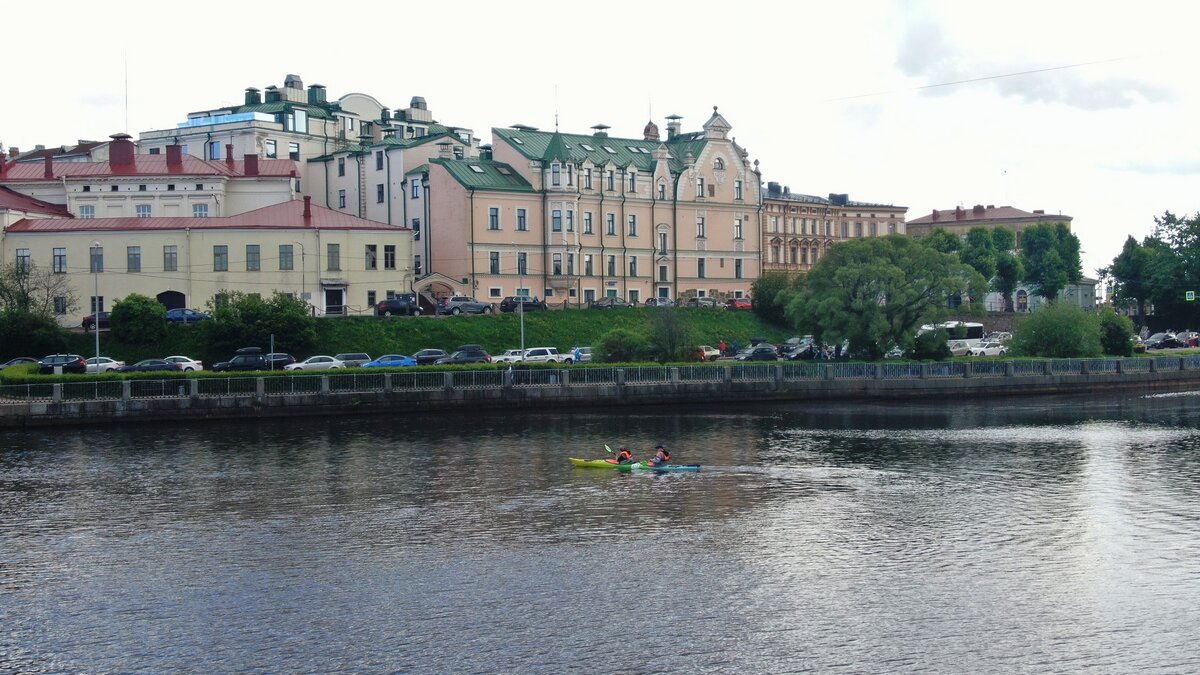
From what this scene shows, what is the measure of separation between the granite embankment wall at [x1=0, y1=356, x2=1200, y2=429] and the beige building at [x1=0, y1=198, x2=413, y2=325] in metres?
24.4

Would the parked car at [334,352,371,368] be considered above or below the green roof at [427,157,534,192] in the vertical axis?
below

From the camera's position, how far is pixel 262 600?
114 ft

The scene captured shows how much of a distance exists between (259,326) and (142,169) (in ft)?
87.2

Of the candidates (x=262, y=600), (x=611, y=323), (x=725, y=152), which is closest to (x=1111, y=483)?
(x=262, y=600)

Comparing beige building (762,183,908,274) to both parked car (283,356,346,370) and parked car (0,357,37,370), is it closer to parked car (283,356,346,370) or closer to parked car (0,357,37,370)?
parked car (283,356,346,370)

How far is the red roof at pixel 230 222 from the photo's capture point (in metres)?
93.4

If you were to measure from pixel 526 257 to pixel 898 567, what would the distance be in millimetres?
72264

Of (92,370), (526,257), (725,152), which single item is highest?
(725,152)

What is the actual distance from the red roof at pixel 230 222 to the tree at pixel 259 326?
40.6ft

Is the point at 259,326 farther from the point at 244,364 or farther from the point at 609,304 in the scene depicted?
the point at 609,304

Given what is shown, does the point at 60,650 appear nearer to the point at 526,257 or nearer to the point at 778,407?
the point at 778,407

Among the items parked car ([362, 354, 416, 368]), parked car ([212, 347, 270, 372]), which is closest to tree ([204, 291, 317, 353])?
parked car ([212, 347, 270, 372])

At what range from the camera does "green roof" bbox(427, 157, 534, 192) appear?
10375 cm

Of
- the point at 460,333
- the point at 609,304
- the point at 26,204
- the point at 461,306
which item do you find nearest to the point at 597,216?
the point at 609,304
